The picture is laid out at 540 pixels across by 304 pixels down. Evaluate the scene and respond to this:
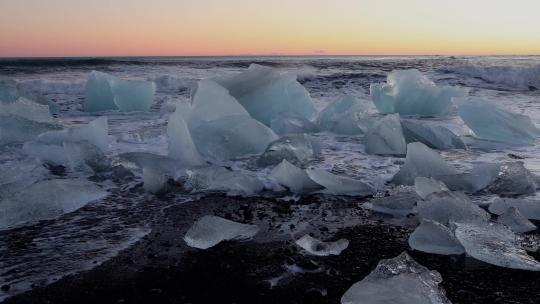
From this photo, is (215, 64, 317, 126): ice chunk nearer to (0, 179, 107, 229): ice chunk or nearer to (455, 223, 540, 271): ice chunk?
(0, 179, 107, 229): ice chunk

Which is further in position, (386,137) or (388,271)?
(386,137)

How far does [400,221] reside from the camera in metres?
2.26

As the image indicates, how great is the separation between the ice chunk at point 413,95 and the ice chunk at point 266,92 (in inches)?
70.7

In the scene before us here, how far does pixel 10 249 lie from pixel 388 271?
1580mm

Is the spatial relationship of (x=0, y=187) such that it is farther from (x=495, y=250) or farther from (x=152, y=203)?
(x=495, y=250)

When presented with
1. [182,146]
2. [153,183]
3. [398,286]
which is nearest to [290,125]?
[182,146]

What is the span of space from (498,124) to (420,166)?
207 centimetres

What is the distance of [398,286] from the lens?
1.47 metres

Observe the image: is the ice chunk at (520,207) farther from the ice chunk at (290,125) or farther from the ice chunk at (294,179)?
the ice chunk at (290,125)

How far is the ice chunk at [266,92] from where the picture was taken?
4.87 meters

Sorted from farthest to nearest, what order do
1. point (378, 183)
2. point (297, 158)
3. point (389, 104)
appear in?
point (389, 104) < point (297, 158) < point (378, 183)

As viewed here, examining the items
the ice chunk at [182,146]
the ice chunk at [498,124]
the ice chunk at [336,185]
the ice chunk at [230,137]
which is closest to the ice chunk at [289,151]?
the ice chunk at [230,137]

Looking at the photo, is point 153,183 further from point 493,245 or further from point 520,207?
point 520,207

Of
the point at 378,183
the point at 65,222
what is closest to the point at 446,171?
the point at 378,183
